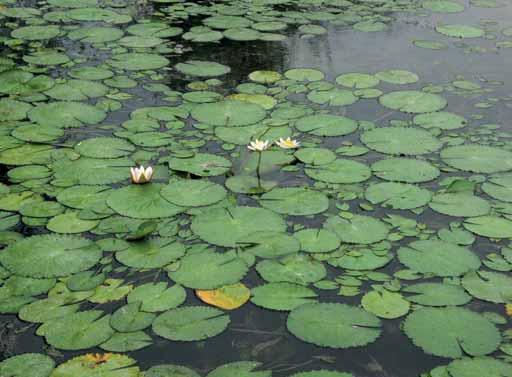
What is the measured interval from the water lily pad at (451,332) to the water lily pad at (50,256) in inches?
52.8

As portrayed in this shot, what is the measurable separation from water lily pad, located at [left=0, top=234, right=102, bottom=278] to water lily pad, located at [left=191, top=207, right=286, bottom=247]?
0.47 metres

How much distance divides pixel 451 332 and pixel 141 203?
5.13ft

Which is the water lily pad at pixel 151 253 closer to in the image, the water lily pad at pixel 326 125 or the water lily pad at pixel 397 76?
the water lily pad at pixel 326 125

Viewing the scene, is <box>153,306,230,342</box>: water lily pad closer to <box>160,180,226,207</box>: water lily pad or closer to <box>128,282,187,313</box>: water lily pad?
<box>128,282,187,313</box>: water lily pad

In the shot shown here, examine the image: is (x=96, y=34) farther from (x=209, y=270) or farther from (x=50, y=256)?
(x=209, y=270)

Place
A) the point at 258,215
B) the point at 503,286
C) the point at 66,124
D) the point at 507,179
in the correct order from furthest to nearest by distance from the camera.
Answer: the point at 66,124 < the point at 507,179 < the point at 258,215 < the point at 503,286

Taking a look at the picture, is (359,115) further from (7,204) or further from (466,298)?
(7,204)

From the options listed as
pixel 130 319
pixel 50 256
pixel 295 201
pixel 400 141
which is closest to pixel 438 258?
pixel 295 201

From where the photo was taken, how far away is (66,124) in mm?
4340

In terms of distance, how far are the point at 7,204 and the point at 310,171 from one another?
149 cm

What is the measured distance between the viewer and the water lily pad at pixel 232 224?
10.7 feet

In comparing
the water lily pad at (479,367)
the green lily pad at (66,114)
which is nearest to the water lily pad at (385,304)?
the water lily pad at (479,367)

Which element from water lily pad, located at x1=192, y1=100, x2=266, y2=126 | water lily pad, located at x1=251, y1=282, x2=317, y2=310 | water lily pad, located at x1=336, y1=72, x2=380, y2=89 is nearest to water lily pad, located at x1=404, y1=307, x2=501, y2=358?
water lily pad, located at x1=251, y1=282, x2=317, y2=310

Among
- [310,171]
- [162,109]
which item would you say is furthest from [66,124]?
[310,171]
